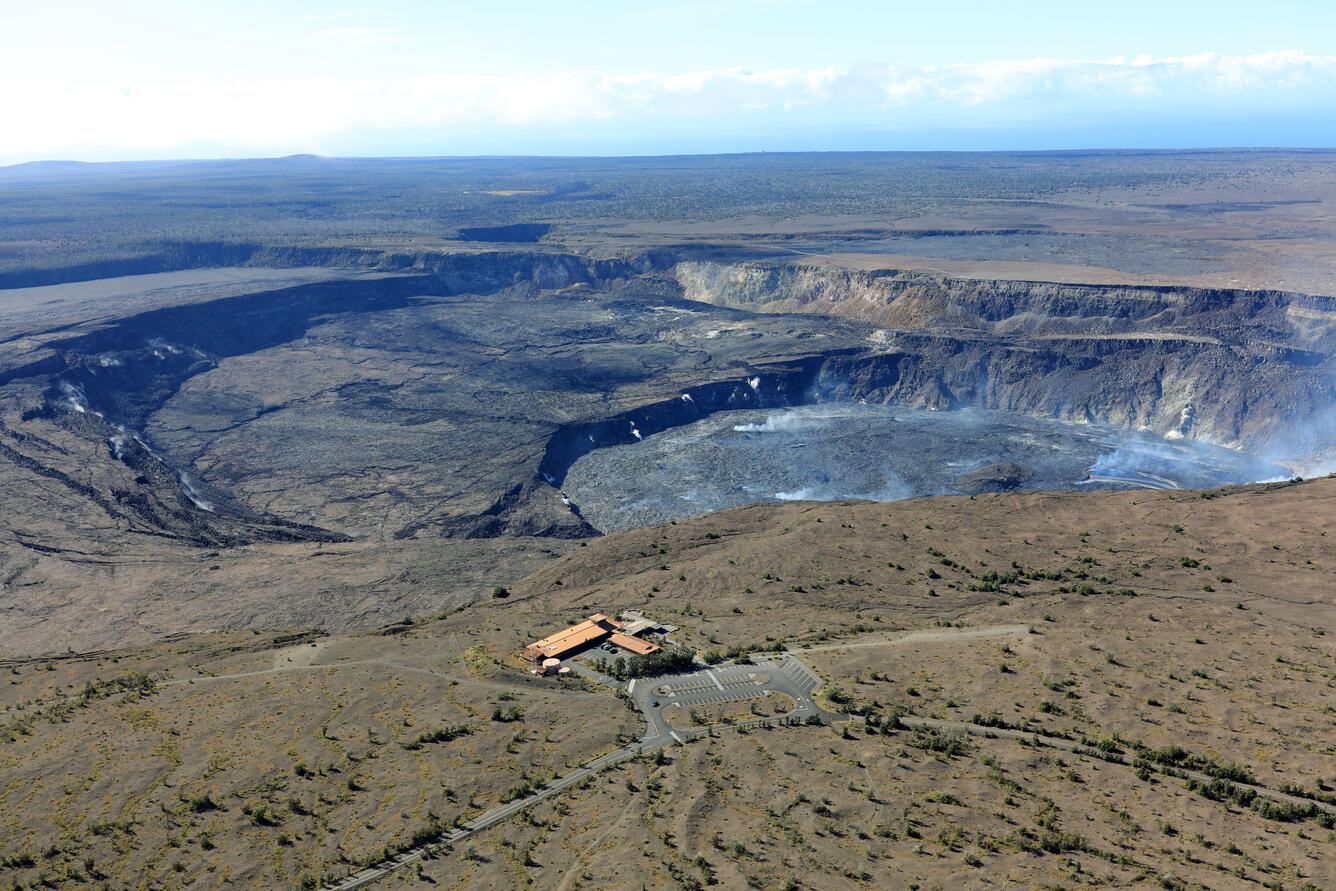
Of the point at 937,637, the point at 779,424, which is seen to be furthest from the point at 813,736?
the point at 779,424

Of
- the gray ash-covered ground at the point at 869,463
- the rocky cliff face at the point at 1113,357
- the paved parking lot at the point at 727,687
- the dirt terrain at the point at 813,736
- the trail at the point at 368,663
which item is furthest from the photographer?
the rocky cliff face at the point at 1113,357

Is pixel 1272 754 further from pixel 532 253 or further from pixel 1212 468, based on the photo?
pixel 532 253

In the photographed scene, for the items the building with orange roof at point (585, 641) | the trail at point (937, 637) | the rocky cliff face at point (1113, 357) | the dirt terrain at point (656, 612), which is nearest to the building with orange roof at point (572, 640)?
the building with orange roof at point (585, 641)

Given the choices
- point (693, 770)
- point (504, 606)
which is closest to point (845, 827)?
point (693, 770)

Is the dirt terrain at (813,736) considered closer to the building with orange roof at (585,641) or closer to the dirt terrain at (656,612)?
the dirt terrain at (656,612)

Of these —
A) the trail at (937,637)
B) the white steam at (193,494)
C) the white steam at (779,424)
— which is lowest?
the white steam at (193,494)

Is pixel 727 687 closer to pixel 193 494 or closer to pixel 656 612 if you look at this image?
pixel 656 612

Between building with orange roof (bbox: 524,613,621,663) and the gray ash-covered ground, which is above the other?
building with orange roof (bbox: 524,613,621,663)

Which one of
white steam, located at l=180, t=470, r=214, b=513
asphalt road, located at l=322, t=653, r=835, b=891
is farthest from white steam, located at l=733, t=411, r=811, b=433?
asphalt road, located at l=322, t=653, r=835, b=891

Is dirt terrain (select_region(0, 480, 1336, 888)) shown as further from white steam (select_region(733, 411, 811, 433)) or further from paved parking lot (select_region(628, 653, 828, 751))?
white steam (select_region(733, 411, 811, 433))
